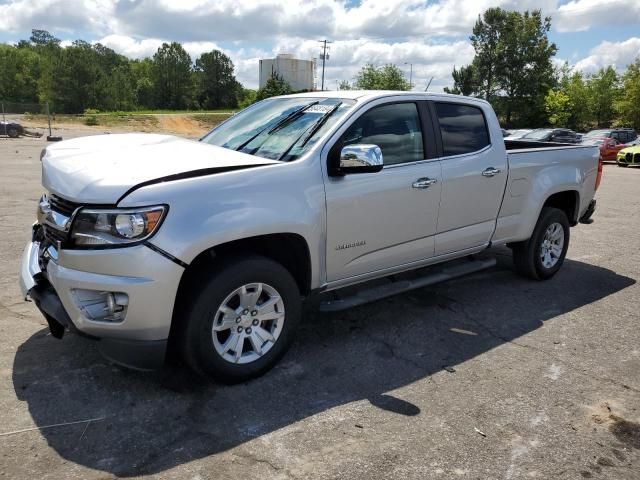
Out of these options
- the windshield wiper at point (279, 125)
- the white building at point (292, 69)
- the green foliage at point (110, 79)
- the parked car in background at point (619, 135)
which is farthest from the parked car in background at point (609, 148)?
Answer: the green foliage at point (110, 79)

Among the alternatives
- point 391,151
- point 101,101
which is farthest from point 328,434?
point 101,101

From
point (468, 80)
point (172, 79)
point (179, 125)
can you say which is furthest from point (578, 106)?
point (172, 79)

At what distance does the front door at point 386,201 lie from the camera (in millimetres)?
3803

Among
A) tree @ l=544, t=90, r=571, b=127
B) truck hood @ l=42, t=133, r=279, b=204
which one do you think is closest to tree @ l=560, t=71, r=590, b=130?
tree @ l=544, t=90, r=571, b=127

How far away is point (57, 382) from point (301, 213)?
6.10 ft

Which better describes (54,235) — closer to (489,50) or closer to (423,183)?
(423,183)

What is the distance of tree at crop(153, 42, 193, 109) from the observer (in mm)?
106000

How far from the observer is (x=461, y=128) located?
15.7 ft

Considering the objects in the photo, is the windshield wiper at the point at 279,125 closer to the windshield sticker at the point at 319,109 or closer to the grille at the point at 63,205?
the windshield sticker at the point at 319,109

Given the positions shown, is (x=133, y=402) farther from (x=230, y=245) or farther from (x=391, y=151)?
(x=391, y=151)

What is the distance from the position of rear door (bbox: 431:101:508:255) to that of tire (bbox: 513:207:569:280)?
82 centimetres

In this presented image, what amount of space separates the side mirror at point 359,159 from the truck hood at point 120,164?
0.47 m

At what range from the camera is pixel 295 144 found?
381 cm

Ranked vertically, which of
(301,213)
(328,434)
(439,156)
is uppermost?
(439,156)
